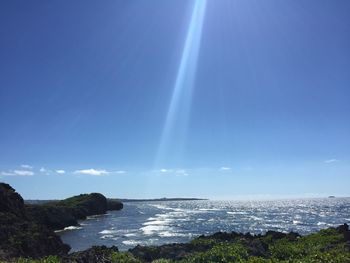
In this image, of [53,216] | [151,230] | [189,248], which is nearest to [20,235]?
[189,248]

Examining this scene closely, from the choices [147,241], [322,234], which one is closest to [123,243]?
[147,241]

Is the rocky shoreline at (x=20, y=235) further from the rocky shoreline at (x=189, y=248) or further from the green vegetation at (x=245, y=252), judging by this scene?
the green vegetation at (x=245, y=252)

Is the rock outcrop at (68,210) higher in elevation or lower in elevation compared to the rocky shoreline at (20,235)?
higher

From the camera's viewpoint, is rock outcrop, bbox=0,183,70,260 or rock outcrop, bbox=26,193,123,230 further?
rock outcrop, bbox=26,193,123,230

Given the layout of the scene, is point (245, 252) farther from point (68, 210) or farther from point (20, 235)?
point (68, 210)

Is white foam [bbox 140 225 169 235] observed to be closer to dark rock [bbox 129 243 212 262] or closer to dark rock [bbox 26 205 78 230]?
dark rock [bbox 26 205 78 230]

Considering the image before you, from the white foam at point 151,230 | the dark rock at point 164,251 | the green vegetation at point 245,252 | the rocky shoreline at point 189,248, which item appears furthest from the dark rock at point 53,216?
the dark rock at point 164,251

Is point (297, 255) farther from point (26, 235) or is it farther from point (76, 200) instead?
point (76, 200)

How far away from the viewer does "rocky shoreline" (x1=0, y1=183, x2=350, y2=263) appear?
2341 cm

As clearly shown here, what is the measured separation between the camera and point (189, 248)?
3294 centimetres

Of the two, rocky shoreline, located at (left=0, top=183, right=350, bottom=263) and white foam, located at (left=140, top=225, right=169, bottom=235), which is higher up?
white foam, located at (left=140, top=225, right=169, bottom=235)

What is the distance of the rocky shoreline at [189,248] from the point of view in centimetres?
2341

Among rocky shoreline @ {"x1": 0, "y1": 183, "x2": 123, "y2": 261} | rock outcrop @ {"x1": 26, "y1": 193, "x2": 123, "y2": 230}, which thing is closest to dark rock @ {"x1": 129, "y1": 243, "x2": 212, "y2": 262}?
rocky shoreline @ {"x1": 0, "y1": 183, "x2": 123, "y2": 261}

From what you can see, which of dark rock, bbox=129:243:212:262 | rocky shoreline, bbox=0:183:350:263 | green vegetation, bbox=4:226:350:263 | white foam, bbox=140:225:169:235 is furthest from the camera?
white foam, bbox=140:225:169:235
